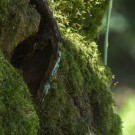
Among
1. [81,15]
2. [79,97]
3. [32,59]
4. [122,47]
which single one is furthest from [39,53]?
[122,47]

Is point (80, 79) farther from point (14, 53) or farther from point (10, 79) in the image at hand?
point (10, 79)

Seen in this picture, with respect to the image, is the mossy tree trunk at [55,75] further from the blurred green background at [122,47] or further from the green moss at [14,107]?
the blurred green background at [122,47]

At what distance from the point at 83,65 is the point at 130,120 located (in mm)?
4395

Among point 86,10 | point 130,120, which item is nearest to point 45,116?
point 86,10

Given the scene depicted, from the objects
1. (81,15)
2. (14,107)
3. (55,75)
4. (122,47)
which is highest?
(122,47)

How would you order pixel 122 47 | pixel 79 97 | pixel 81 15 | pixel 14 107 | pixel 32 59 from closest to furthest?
pixel 14 107
pixel 32 59
pixel 79 97
pixel 81 15
pixel 122 47

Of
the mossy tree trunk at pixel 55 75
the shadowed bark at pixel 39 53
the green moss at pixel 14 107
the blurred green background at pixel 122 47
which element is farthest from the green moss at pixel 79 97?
the blurred green background at pixel 122 47

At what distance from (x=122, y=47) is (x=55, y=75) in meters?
9.65

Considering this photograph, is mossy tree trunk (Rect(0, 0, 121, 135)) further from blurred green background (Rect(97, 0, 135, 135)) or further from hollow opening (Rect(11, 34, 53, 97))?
blurred green background (Rect(97, 0, 135, 135))

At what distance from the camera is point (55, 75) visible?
2658 mm

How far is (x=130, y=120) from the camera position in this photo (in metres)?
7.39

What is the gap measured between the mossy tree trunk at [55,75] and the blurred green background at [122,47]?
19.4 ft

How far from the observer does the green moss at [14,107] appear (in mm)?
2100

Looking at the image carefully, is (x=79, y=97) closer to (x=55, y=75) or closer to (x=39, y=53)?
(x=55, y=75)
